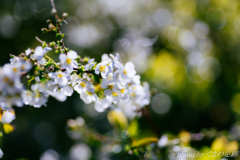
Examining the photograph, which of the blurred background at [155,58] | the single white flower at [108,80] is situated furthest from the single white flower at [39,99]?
the blurred background at [155,58]

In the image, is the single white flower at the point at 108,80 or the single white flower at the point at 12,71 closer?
the single white flower at the point at 12,71

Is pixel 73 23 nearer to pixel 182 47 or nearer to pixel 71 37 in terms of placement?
pixel 71 37

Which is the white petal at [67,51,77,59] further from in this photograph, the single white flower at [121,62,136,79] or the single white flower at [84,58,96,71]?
the single white flower at [121,62,136,79]

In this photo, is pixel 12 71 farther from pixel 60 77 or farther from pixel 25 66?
pixel 60 77

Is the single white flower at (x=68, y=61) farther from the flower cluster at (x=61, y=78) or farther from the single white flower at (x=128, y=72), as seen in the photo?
the single white flower at (x=128, y=72)

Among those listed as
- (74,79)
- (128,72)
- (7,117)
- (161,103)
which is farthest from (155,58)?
(7,117)

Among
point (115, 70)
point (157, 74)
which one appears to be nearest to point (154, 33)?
point (157, 74)
